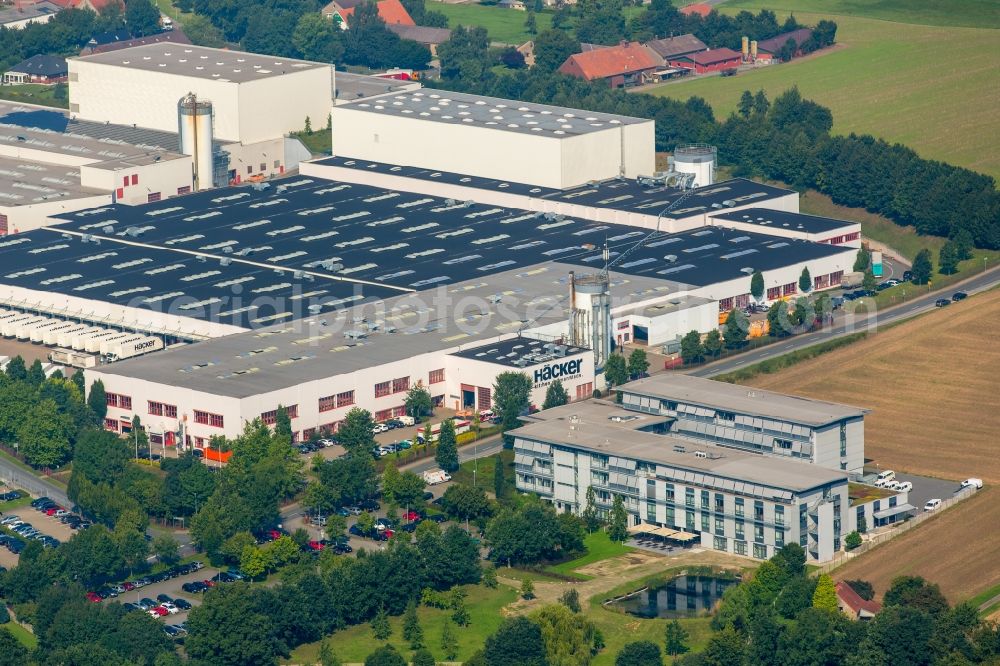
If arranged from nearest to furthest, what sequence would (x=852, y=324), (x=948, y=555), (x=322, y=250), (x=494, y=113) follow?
(x=948, y=555) → (x=852, y=324) → (x=322, y=250) → (x=494, y=113)

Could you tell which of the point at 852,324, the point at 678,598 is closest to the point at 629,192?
the point at 852,324

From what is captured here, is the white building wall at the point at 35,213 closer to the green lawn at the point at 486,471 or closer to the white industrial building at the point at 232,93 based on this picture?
the white industrial building at the point at 232,93

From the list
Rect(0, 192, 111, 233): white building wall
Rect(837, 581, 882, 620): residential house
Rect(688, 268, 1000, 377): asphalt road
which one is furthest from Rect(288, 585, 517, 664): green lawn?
Rect(0, 192, 111, 233): white building wall

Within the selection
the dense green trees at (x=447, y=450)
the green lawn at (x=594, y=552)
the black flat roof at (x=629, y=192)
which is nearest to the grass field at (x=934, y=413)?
the green lawn at (x=594, y=552)

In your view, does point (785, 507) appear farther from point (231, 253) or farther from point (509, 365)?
point (231, 253)

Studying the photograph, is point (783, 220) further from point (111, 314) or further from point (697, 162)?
point (111, 314)

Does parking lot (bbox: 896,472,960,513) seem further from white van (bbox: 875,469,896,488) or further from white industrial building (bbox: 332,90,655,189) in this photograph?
white industrial building (bbox: 332,90,655,189)
